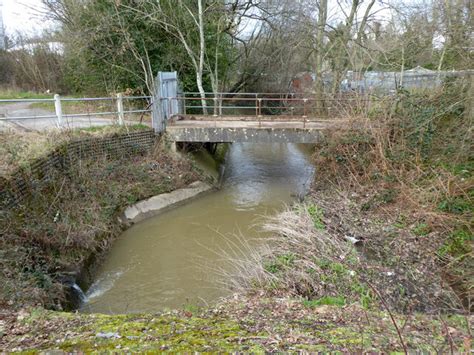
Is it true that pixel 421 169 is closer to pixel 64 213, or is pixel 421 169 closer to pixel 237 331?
pixel 237 331

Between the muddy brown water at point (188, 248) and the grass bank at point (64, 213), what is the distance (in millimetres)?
665

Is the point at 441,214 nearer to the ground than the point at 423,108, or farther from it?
nearer to the ground

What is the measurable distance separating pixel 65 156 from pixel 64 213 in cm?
192

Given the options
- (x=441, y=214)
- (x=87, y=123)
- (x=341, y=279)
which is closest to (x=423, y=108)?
(x=441, y=214)

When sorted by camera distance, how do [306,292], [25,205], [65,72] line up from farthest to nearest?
[65,72] → [25,205] → [306,292]

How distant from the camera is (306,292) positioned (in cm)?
502

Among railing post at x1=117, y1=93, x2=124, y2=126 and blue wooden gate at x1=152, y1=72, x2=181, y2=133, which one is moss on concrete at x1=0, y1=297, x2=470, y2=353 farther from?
blue wooden gate at x1=152, y1=72, x2=181, y2=133

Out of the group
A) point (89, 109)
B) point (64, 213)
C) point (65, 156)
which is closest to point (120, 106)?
point (65, 156)

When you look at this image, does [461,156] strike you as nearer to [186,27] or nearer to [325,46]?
[325,46]

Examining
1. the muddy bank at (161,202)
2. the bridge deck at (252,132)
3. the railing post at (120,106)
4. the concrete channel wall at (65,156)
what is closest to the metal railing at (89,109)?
the railing post at (120,106)

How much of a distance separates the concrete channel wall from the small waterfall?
6.49 feet

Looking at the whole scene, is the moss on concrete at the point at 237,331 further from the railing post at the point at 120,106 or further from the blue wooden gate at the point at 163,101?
the blue wooden gate at the point at 163,101

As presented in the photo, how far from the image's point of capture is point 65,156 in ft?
28.5

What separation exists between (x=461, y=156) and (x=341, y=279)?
5.38m
